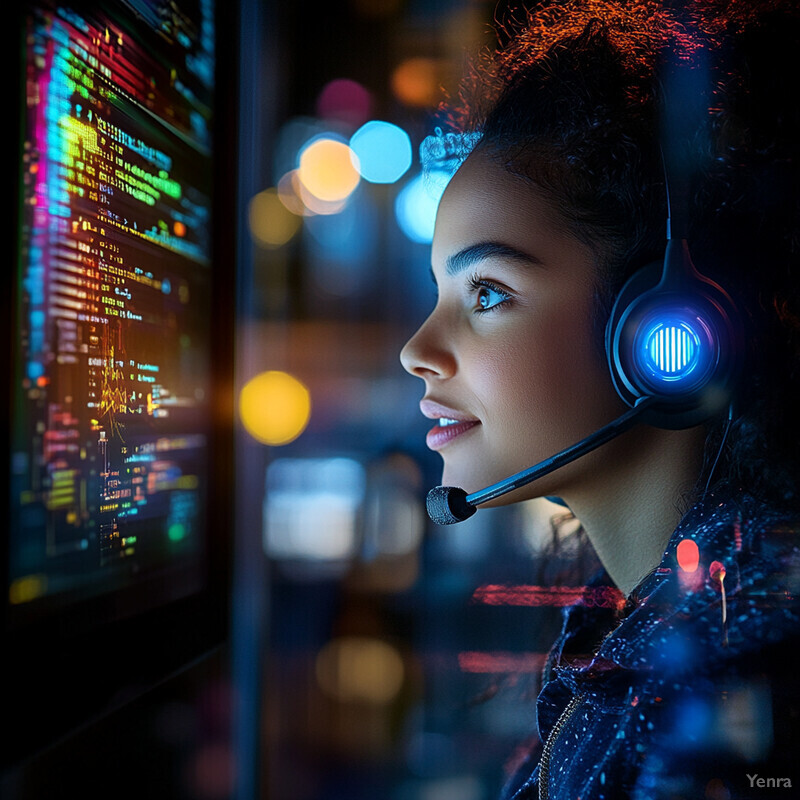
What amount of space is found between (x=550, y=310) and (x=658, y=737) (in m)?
0.33

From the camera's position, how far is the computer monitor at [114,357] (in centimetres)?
42

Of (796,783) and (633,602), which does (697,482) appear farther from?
(796,783)

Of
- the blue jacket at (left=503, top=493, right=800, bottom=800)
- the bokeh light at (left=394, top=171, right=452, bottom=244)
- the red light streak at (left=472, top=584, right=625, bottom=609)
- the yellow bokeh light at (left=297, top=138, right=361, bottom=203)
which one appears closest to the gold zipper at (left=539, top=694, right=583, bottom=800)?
the blue jacket at (left=503, top=493, right=800, bottom=800)

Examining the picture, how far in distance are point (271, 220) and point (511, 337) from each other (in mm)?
493

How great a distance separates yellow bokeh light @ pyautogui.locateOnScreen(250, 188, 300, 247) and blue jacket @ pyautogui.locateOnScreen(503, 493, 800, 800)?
649 millimetres

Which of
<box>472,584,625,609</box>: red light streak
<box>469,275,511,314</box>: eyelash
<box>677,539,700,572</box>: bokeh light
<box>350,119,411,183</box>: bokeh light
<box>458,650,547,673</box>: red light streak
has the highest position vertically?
<box>350,119,411,183</box>: bokeh light

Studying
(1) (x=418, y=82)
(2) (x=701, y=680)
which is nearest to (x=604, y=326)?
(2) (x=701, y=680)

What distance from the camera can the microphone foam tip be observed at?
1.81 ft

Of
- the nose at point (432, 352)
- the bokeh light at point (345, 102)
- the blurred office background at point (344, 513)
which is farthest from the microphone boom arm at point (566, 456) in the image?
the bokeh light at point (345, 102)

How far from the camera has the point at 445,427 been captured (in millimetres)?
649

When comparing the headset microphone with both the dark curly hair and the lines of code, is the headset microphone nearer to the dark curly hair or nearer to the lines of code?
the dark curly hair

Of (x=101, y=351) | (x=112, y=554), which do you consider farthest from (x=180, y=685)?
(x=101, y=351)

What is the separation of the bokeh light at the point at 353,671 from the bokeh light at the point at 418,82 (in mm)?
715

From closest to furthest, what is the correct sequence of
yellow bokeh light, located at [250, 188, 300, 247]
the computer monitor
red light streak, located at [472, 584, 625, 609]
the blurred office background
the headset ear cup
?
the computer monitor → the headset ear cup → red light streak, located at [472, 584, 625, 609] → the blurred office background → yellow bokeh light, located at [250, 188, 300, 247]
